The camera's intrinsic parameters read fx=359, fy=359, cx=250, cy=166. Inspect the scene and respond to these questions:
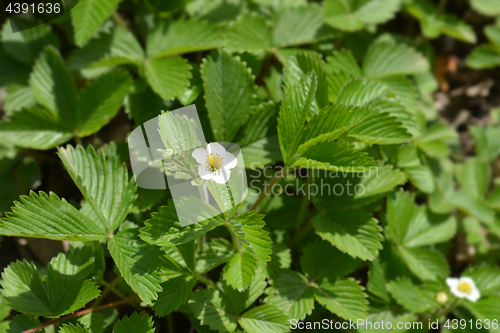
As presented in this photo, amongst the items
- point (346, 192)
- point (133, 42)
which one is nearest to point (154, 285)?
point (346, 192)

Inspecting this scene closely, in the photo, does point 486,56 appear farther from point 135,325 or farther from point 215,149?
point 135,325

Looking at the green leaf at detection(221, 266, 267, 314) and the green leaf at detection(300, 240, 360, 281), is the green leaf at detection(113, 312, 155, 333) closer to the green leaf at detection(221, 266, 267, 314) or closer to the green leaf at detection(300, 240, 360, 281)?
the green leaf at detection(221, 266, 267, 314)

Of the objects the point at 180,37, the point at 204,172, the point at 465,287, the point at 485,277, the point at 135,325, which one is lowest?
the point at 485,277

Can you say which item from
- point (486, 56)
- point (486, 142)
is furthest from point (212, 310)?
point (486, 56)

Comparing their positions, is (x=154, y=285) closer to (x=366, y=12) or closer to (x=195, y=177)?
(x=195, y=177)

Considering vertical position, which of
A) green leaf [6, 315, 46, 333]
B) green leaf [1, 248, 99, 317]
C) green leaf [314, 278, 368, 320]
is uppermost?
green leaf [1, 248, 99, 317]

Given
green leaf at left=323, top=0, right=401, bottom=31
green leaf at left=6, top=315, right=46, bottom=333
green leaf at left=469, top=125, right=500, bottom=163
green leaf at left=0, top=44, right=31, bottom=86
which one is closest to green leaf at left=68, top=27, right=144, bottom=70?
green leaf at left=0, top=44, right=31, bottom=86
